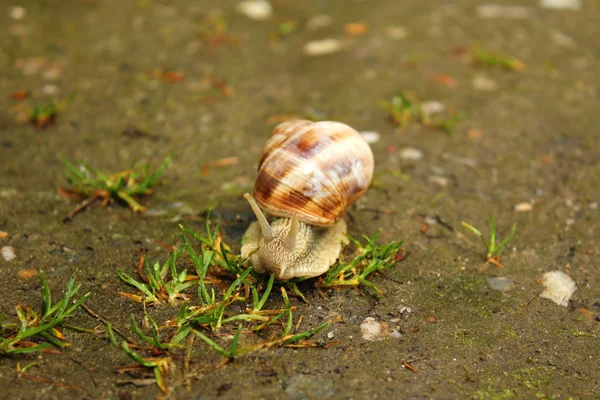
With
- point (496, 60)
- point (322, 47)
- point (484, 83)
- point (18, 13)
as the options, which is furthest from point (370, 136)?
point (18, 13)

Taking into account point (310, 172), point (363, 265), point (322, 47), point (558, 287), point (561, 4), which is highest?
point (310, 172)

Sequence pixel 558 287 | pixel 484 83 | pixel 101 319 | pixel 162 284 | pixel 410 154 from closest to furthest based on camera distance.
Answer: pixel 101 319
pixel 162 284
pixel 558 287
pixel 410 154
pixel 484 83

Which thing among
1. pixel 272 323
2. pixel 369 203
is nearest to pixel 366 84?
pixel 369 203

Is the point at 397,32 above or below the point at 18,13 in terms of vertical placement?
below

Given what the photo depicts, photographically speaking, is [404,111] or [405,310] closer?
[405,310]

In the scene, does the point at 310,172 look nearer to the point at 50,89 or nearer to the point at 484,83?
the point at 484,83

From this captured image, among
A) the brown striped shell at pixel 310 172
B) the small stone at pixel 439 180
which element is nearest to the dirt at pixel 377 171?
the small stone at pixel 439 180

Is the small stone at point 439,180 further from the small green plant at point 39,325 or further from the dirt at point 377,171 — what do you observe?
the small green plant at point 39,325
